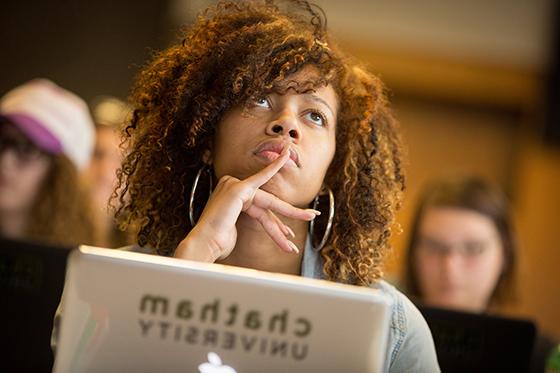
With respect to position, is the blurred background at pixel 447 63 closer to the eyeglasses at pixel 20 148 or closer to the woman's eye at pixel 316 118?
the eyeglasses at pixel 20 148

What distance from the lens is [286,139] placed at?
1429 mm

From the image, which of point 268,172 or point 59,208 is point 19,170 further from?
point 268,172

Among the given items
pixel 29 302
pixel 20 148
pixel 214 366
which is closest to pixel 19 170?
pixel 20 148

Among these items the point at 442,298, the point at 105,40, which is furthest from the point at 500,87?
the point at 442,298

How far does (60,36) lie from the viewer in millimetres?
4848

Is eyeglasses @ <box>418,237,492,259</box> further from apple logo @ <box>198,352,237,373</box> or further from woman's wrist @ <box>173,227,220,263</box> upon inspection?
apple logo @ <box>198,352,237,373</box>

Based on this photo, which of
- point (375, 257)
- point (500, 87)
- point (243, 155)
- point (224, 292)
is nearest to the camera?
point (224, 292)

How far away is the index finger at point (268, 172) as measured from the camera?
140cm

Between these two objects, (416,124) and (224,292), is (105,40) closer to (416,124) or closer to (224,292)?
(416,124)

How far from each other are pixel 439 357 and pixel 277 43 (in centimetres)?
61

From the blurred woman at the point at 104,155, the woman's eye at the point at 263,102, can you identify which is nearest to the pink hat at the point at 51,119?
the blurred woman at the point at 104,155

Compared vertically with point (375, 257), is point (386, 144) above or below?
above

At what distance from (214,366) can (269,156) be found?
48cm

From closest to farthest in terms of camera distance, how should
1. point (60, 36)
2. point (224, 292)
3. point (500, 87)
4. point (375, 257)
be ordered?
1. point (224, 292)
2. point (375, 257)
3. point (60, 36)
4. point (500, 87)
